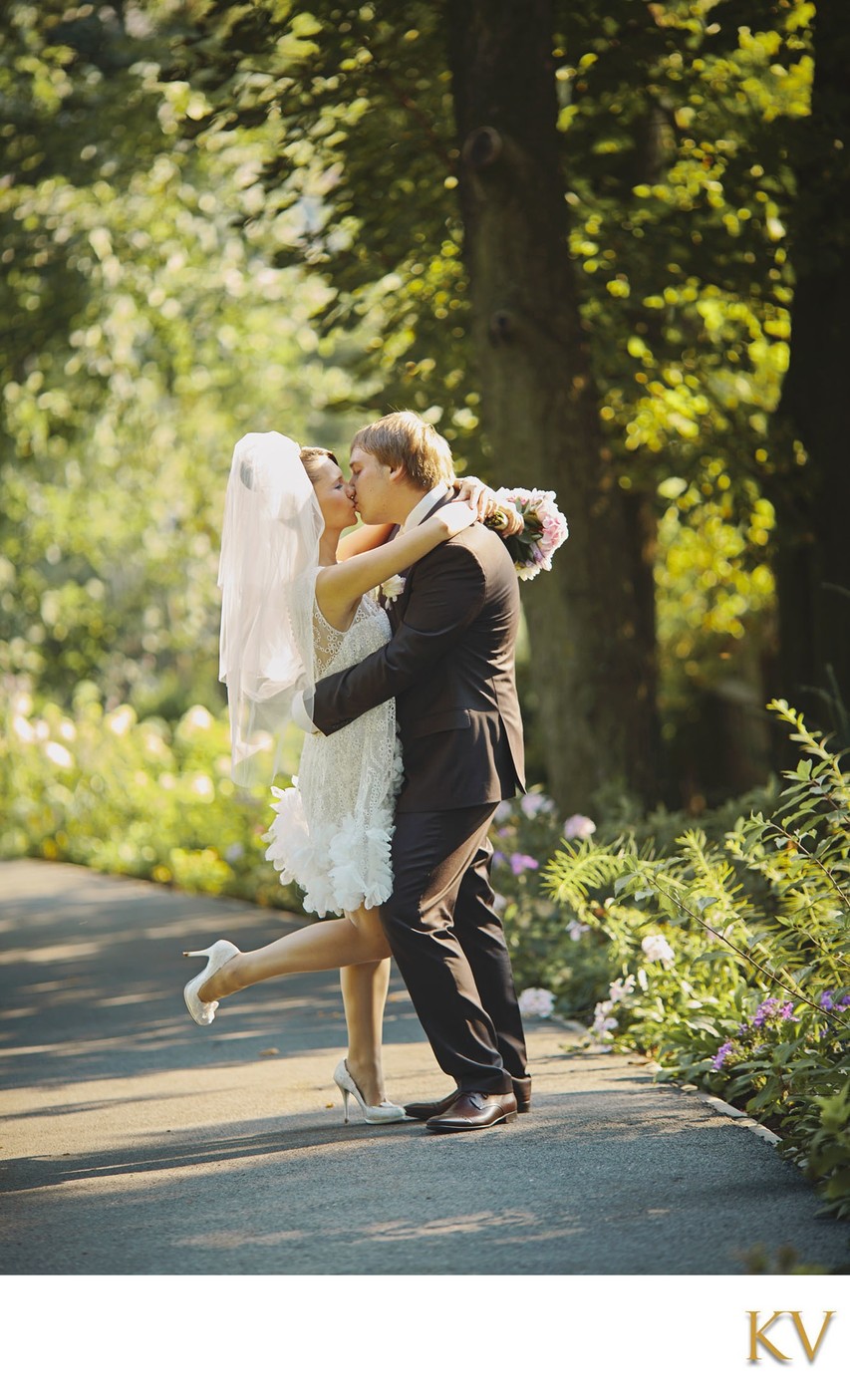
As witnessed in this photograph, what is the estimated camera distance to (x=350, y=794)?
4508 millimetres

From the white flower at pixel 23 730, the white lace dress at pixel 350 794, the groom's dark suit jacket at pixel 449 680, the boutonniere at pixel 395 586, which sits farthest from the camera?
the white flower at pixel 23 730

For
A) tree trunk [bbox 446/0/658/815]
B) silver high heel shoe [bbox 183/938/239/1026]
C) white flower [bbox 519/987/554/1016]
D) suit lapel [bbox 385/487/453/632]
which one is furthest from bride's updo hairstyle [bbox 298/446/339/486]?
tree trunk [bbox 446/0/658/815]

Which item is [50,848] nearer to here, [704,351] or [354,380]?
[354,380]

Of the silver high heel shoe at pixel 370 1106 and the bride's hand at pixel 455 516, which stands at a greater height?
the bride's hand at pixel 455 516

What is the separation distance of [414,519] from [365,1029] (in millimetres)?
1506

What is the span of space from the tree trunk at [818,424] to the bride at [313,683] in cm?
409

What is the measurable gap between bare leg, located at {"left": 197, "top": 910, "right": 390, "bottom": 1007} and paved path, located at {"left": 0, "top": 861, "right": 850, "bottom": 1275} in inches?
19.7

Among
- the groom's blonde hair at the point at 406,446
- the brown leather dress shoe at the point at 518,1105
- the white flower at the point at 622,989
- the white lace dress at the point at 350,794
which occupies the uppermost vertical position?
the groom's blonde hair at the point at 406,446

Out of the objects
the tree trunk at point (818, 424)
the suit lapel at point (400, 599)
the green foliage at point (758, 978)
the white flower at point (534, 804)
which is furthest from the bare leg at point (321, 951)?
the tree trunk at point (818, 424)

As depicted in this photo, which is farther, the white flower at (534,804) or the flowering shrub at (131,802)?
the flowering shrub at (131,802)

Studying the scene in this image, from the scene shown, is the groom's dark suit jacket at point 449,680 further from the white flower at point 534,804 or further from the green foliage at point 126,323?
the green foliage at point 126,323

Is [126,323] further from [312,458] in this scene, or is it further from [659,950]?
[659,950]

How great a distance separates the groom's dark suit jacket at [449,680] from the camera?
4.24 m

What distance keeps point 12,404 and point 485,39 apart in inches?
220
